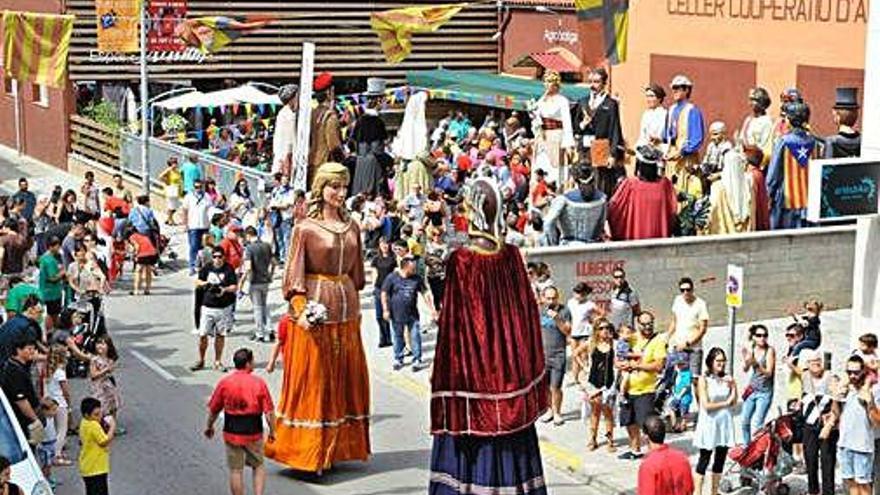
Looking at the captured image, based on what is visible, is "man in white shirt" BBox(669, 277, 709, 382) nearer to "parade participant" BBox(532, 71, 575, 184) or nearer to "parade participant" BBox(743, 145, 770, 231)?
"parade participant" BBox(743, 145, 770, 231)

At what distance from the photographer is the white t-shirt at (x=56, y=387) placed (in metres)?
14.4

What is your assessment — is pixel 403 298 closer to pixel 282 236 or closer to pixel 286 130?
pixel 282 236

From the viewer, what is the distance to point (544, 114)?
74.2 feet

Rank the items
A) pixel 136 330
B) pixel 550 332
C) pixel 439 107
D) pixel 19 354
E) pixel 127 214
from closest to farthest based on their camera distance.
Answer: pixel 19 354 < pixel 550 332 < pixel 136 330 < pixel 127 214 < pixel 439 107

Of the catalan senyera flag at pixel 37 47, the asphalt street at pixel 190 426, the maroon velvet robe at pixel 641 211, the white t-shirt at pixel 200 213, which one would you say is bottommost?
the asphalt street at pixel 190 426

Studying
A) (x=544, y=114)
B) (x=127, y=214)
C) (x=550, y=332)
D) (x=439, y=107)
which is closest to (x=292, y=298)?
(x=550, y=332)

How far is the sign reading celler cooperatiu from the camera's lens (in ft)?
85.8

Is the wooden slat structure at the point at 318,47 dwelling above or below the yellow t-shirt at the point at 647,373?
above

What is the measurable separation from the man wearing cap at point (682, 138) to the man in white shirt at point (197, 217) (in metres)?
6.90

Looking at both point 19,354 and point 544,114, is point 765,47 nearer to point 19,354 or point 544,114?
point 544,114

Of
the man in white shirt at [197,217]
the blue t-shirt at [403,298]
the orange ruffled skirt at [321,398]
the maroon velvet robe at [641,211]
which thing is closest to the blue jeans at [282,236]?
the man in white shirt at [197,217]

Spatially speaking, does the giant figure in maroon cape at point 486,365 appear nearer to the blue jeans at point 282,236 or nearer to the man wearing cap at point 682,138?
the man wearing cap at point 682,138

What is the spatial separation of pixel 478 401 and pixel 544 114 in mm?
12131

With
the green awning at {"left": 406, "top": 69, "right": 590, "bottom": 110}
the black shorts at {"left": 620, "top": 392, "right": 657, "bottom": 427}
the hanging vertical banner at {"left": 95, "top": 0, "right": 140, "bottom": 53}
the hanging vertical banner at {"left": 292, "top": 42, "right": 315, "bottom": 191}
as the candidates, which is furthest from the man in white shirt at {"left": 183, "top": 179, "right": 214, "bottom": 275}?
the black shorts at {"left": 620, "top": 392, "right": 657, "bottom": 427}
